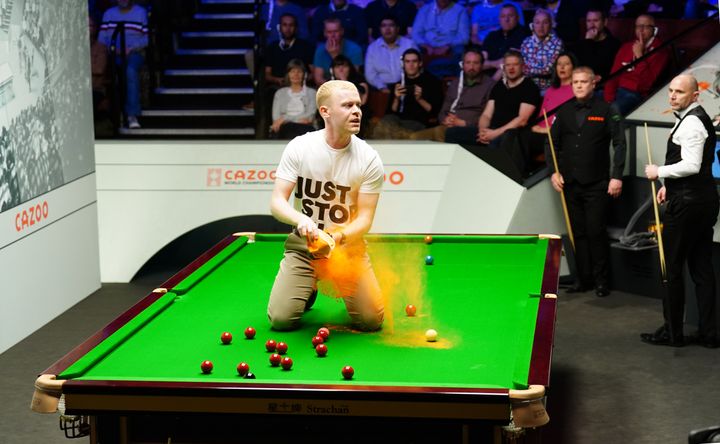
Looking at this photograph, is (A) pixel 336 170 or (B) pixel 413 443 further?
(A) pixel 336 170

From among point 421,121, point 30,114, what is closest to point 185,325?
point 30,114

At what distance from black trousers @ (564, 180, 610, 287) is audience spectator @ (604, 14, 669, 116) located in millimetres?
969

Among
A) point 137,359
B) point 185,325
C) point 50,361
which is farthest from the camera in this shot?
point 50,361

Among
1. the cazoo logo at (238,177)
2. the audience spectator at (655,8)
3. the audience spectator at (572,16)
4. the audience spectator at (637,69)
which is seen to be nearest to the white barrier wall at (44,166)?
the cazoo logo at (238,177)

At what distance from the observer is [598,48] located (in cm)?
881

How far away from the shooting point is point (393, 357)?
4168mm

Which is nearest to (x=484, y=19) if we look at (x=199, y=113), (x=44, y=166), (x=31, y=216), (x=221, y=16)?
(x=199, y=113)

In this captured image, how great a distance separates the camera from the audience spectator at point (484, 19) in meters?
9.52

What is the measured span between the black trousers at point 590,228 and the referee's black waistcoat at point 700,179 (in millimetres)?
1486

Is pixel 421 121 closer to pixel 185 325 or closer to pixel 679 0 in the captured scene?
pixel 679 0

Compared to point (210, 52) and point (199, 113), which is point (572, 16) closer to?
point (199, 113)

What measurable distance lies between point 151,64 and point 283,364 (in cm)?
695

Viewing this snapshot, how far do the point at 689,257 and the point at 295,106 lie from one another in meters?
3.90

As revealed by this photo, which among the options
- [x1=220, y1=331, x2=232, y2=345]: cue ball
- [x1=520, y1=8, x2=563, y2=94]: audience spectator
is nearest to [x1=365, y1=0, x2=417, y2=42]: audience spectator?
[x1=520, y1=8, x2=563, y2=94]: audience spectator
